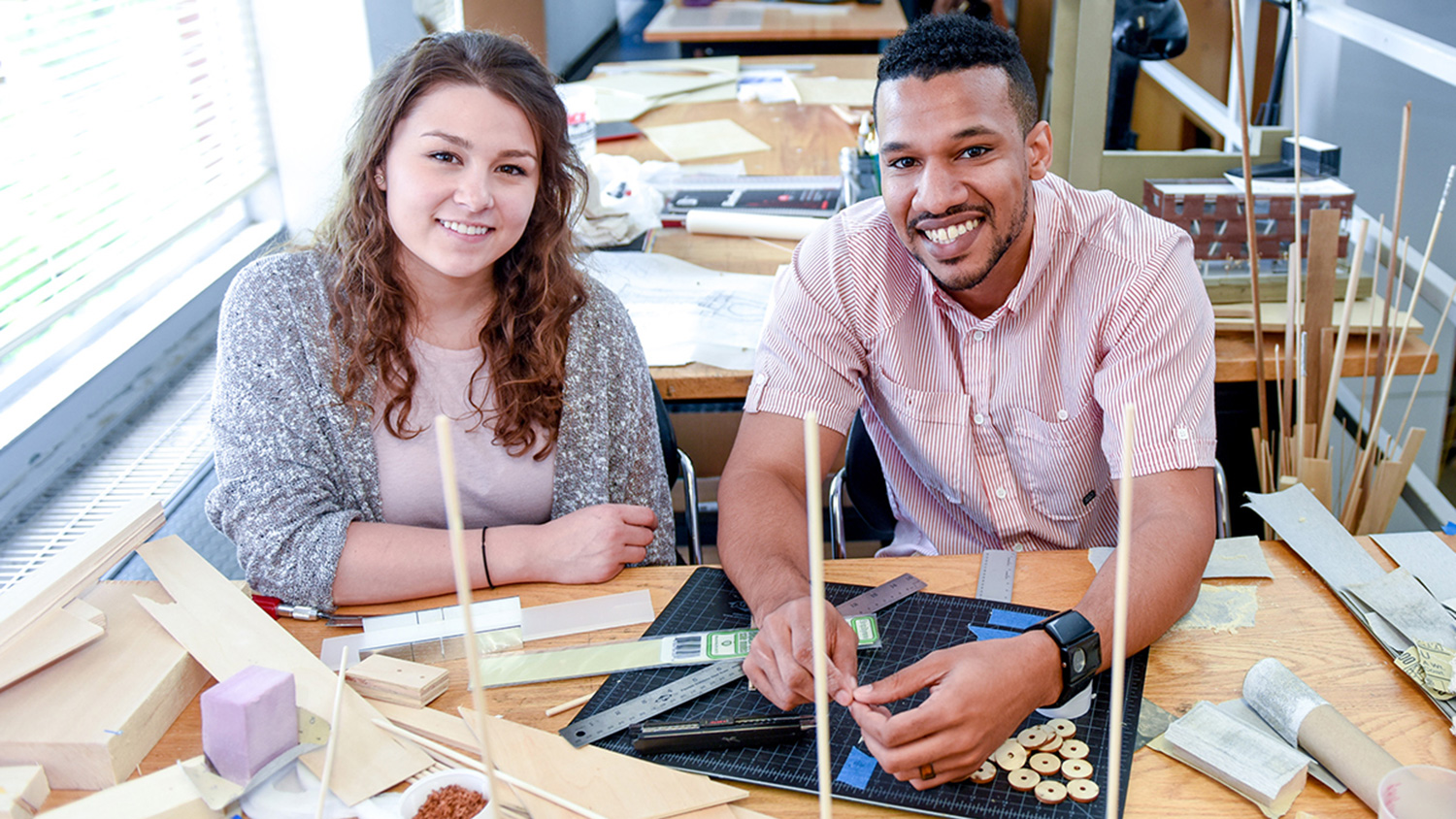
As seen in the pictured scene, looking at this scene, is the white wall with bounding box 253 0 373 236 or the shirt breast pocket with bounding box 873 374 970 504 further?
the white wall with bounding box 253 0 373 236

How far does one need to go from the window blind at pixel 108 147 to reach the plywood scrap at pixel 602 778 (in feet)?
4.45

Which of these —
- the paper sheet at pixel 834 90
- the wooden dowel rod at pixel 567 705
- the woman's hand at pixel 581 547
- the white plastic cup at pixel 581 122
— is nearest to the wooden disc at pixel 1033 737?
the wooden dowel rod at pixel 567 705

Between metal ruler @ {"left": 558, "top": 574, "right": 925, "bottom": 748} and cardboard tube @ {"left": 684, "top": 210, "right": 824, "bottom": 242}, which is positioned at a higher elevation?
cardboard tube @ {"left": 684, "top": 210, "right": 824, "bottom": 242}

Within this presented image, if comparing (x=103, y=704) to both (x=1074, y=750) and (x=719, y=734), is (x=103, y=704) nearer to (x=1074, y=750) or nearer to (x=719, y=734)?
(x=719, y=734)

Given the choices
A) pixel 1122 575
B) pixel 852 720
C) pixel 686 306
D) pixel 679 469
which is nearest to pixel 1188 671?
pixel 852 720

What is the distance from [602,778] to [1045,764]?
0.42 metres

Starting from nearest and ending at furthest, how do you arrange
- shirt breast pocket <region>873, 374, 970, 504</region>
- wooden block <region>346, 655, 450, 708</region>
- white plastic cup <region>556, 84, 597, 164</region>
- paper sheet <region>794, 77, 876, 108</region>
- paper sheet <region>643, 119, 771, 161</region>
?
wooden block <region>346, 655, 450, 708</region> → shirt breast pocket <region>873, 374, 970, 504</region> → white plastic cup <region>556, 84, 597, 164</region> → paper sheet <region>643, 119, 771, 161</region> → paper sheet <region>794, 77, 876, 108</region>

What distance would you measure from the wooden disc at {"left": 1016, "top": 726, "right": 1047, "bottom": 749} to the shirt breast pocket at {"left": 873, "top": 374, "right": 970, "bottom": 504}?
2.00ft

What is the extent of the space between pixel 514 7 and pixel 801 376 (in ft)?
9.87

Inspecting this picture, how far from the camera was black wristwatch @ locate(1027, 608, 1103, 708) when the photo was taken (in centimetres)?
110

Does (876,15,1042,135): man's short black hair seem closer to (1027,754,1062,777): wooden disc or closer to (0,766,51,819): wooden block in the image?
→ (1027,754,1062,777): wooden disc

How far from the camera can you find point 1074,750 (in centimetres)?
106

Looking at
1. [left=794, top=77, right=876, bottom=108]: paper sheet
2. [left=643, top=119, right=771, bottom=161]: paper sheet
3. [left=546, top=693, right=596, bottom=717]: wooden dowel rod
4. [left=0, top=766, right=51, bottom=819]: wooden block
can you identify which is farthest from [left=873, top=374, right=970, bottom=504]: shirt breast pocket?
[left=794, top=77, right=876, bottom=108]: paper sheet

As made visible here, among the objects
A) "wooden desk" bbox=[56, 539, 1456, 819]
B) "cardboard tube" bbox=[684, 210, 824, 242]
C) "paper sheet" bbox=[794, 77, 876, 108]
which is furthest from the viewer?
"paper sheet" bbox=[794, 77, 876, 108]
